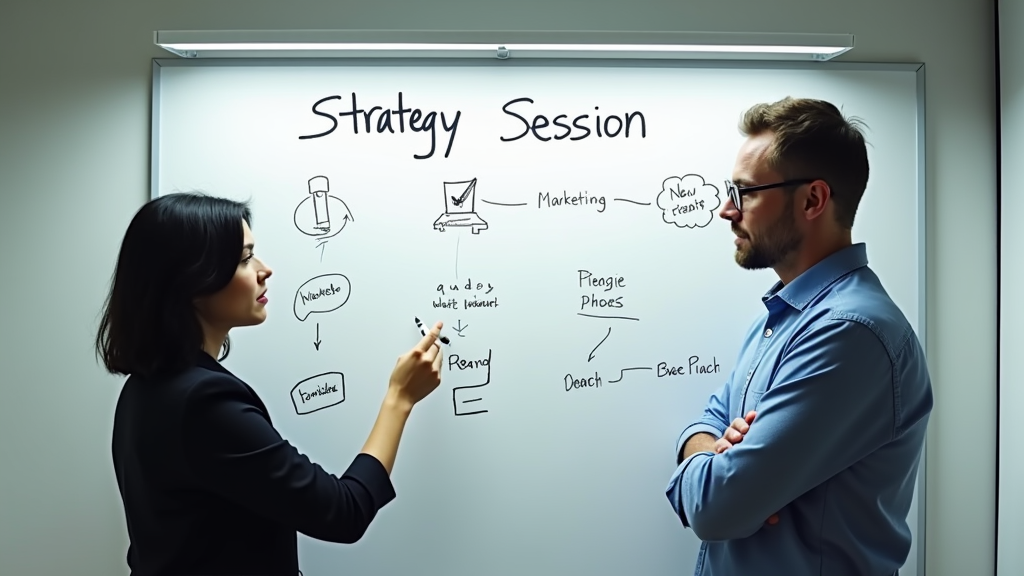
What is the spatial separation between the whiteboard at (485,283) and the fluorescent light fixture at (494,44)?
38mm

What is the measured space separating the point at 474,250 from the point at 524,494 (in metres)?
0.65

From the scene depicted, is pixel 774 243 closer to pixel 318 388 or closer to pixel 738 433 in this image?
pixel 738 433

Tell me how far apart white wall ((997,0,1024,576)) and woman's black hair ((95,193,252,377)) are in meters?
1.93

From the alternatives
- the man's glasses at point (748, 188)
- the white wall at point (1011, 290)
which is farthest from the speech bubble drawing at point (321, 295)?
the white wall at point (1011, 290)

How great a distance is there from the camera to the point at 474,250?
180 centimetres

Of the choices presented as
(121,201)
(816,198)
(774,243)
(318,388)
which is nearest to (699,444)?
(774,243)

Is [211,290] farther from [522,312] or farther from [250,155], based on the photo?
[522,312]

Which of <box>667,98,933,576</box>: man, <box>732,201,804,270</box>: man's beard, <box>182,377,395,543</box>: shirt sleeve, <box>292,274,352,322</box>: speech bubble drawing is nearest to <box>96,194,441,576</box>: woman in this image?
<box>182,377,395,543</box>: shirt sleeve

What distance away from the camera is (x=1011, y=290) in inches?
72.0

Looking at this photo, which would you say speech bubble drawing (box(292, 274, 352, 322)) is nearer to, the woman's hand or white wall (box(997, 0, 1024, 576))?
the woman's hand

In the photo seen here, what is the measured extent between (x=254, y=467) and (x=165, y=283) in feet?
1.19

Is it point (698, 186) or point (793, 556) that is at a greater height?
point (698, 186)

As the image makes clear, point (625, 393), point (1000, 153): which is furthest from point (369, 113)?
point (1000, 153)

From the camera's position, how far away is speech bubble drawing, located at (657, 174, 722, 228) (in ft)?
5.98
